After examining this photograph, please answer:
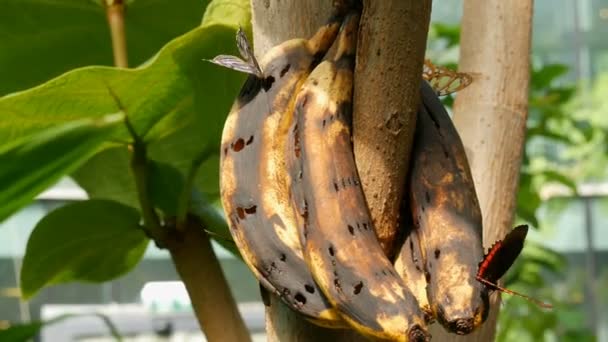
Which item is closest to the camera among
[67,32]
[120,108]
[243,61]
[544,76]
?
[243,61]

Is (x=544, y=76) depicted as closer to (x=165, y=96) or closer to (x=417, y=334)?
(x=165, y=96)

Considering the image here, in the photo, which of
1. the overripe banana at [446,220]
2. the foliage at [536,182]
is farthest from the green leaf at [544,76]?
the overripe banana at [446,220]

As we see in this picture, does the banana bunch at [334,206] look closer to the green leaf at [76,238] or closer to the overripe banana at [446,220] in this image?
the overripe banana at [446,220]

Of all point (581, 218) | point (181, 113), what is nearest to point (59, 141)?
point (181, 113)

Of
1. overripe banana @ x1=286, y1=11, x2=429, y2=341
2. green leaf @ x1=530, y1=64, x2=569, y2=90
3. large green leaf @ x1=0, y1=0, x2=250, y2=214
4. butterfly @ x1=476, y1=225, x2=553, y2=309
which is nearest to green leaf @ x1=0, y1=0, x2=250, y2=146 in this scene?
large green leaf @ x1=0, y1=0, x2=250, y2=214

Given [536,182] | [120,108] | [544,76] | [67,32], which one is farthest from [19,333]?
[536,182]

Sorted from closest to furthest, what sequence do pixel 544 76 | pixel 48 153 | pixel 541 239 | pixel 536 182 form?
pixel 48 153 < pixel 544 76 < pixel 536 182 < pixel 541 239

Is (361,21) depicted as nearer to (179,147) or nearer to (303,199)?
(303,199)
